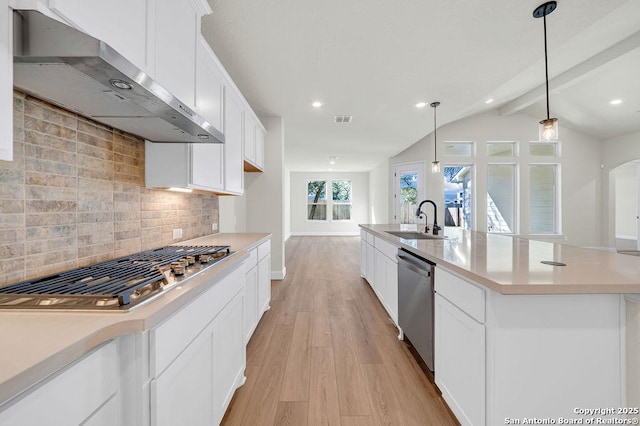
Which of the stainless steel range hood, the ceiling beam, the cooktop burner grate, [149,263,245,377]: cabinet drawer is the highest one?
the ceiling beam

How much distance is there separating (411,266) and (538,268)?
831 mm

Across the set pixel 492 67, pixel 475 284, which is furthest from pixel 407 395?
pixel 492 67

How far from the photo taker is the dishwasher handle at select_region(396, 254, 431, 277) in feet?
5.95

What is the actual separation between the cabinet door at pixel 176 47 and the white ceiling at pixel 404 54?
0.53m

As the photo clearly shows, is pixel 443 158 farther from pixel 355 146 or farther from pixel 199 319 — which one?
pixel 199 319

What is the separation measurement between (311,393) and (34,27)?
82.3 inches

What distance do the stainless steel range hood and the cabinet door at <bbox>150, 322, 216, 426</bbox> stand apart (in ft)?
3.14

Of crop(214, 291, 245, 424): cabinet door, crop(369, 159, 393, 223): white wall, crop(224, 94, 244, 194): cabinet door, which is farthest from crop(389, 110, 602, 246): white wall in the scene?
crop(214, 291, 245, 424): cabinet door

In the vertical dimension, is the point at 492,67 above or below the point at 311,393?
above

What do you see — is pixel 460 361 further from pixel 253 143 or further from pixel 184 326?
pixel 253 143

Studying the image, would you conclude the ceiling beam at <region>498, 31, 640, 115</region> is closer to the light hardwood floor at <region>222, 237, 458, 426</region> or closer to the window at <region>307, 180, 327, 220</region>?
the light hardwood floor at <region>222, 237, 458, 426</region>

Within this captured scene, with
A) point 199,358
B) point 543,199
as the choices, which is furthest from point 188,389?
point 543,199

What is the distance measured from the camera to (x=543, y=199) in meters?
7.17

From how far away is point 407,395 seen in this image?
1.75 meters
